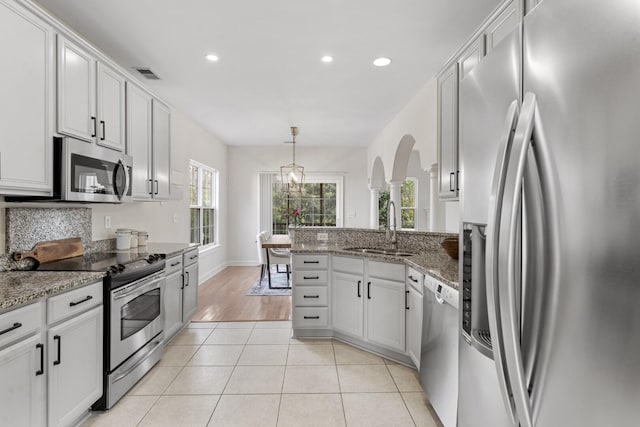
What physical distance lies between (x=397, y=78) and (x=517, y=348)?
331cm

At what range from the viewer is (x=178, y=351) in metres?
2.99

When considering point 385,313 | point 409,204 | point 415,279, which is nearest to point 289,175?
point 409,204

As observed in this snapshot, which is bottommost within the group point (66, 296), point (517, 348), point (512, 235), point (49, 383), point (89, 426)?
point (89, 426)

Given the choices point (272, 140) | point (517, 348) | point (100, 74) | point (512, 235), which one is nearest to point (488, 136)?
point (512, 235)

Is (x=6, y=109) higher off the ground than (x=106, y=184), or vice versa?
(x=6, y=109)

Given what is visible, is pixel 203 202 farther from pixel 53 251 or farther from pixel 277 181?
pixel 53 251

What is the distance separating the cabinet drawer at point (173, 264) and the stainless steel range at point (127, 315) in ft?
0.46

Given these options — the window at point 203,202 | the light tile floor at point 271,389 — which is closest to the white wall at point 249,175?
the window at point 203,202

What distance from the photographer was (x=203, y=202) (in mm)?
6145

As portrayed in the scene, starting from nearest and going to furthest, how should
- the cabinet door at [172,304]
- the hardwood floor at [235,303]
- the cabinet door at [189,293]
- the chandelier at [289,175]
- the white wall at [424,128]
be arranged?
1. the cabinet door at [172,304]
2. the cabinet door at [189,293]
3. the white wall at [424,128]
4. the hardwood floor at [235,303]
5. the chandelier at [289,175]

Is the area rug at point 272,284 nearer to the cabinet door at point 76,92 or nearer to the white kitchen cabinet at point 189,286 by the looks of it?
the white kitchen cabinet at point 189,286

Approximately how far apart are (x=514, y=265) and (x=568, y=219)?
16 cm

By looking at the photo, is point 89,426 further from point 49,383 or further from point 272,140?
point 272,140

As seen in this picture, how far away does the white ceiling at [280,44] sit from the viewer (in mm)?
2303
